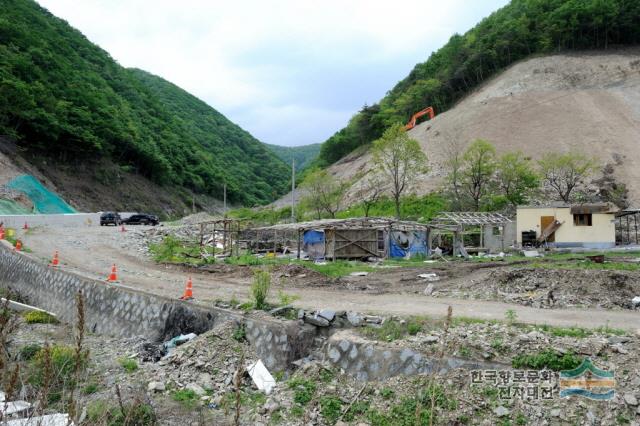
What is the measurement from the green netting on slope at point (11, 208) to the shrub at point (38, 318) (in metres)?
25.5

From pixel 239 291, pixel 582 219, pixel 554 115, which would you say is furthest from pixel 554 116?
pixel 239 291

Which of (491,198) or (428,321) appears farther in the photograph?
(491,198)

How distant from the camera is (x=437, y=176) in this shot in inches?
1858

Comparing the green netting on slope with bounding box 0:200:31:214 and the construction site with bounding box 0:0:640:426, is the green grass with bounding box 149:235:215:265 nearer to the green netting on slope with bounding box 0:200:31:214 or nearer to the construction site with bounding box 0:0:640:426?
the construction site with bounding box 0:0:640:426

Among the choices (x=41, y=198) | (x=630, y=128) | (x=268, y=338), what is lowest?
(x=268, y=338)

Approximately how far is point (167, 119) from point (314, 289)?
3352 inches

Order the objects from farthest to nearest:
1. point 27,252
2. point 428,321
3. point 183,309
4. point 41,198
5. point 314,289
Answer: point 41,198 < point 27,252 < point 314,289 < point 183,309 < point 428,321

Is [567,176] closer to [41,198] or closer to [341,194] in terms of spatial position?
[341,194]

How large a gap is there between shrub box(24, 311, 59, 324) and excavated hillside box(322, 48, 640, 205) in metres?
35.8

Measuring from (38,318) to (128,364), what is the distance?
6.42 metres

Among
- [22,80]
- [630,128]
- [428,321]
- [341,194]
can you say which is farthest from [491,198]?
[22,80]

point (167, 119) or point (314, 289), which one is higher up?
point (167, 119)

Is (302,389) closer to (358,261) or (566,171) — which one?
(358,261)

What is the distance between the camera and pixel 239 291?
46.1 ft
